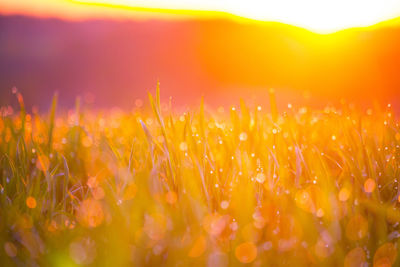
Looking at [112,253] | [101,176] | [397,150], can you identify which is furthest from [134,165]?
[397,150]

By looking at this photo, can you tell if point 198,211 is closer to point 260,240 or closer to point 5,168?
point 260,240

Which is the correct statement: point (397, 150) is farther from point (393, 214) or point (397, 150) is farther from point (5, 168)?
point (5, 168)

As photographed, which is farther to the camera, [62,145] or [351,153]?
[62,145]

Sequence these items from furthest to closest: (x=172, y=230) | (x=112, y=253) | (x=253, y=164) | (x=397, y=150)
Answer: (x=397, y=150)
(x=253, y=164)
(x=172, y=230)
(x=112, y=253)

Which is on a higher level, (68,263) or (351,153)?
(351,153)

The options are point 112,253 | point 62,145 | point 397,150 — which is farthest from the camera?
point 62,145

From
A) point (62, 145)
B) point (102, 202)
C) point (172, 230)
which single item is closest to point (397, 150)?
point (172, 230)
